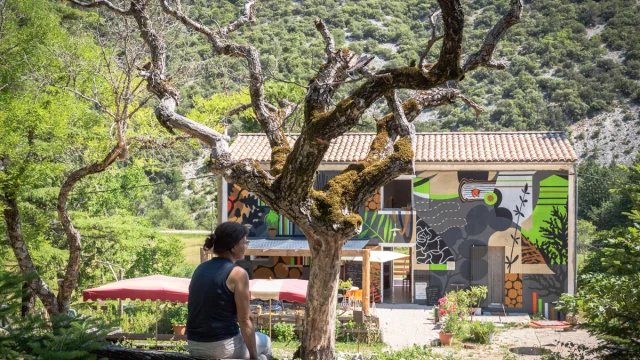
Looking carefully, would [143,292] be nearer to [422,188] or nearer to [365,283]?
[365,283]

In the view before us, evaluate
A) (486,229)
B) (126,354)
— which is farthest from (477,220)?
(126,354)

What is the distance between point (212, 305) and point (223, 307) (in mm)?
79

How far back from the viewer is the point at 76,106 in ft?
63.4

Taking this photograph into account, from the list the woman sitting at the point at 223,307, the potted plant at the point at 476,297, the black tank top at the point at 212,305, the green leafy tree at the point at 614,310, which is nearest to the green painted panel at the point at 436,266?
the potted plant at the point at 476,297

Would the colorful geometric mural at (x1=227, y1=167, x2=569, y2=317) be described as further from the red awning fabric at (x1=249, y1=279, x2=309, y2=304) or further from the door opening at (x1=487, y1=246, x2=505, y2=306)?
the red awning fabric at (x1=249, y1=279, x2=309, y2=304)

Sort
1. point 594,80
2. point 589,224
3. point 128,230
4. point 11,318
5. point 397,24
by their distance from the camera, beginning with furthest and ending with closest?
A: point 397,24
point 594,80
point 589,224
point 128,230
point 11,318

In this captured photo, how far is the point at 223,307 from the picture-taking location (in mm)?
5188

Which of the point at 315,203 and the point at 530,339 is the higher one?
the point at 315,203

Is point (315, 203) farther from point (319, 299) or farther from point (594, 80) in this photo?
point (594, 80)

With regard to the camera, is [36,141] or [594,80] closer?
[36,141]

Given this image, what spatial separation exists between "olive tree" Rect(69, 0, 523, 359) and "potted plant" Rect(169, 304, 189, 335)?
9.39m

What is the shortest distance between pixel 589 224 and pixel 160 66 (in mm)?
35078

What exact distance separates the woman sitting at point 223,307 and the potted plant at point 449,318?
15083mm

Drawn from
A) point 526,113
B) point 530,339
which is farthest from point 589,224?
point 530,339
